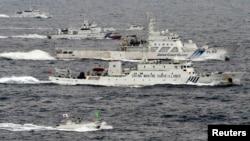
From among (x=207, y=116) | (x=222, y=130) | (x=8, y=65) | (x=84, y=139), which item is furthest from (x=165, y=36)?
(x=222, y=130)

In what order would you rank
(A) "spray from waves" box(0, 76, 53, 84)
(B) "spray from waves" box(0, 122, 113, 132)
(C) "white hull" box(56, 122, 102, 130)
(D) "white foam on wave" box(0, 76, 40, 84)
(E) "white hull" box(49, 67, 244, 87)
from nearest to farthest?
(B) "spray from waves" box(0, 122, 113, 132), (C) "white hull" box(56, 122, 102, 130), (E) "white hull" box(49, 67, 244, 87), (A) "spray from waves" box(0, 76, 53, 84), (D) "white foam on wave" box(0, 76, 40, 84)

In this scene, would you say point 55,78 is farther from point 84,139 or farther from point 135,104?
point 84,139

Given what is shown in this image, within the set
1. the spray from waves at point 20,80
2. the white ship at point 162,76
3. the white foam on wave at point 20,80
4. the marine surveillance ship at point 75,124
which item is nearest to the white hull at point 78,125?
the marine surveillance ship at point 75,124

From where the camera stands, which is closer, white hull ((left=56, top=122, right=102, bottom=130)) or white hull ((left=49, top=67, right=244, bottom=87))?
white hull ((left=56, top=122, right=102, bottom=130))

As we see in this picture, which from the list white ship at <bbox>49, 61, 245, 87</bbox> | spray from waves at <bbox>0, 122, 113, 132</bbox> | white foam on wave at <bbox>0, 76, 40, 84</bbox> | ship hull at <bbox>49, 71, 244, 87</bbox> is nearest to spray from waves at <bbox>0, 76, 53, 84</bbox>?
white foam on wave at <bbox>0, 76, 40, 84</bbox>

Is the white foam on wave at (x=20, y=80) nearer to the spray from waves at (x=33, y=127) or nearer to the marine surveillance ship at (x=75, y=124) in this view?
the spray from waves at (x=33, y=127)

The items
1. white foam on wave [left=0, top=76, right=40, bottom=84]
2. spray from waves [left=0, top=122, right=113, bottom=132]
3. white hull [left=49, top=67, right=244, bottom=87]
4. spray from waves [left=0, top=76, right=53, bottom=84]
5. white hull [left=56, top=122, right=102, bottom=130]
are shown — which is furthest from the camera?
white foam on wave [left=0, top=76, right=40, bottom=84]

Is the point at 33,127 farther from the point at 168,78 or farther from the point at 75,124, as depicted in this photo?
the point at 168,78

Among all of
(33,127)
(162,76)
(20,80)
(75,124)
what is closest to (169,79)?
(162,76)

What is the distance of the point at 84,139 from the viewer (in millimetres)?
111812

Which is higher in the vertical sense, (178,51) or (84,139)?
(178,51)

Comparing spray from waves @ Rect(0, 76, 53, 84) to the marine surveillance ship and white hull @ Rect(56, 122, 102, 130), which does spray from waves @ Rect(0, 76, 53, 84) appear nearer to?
the marine surveillance ship

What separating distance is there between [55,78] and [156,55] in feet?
141

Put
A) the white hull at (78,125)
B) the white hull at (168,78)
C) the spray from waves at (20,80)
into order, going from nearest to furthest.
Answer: the white hull at (78,125) → the white hull at (168,78) → the spray from waves at (20,80)
